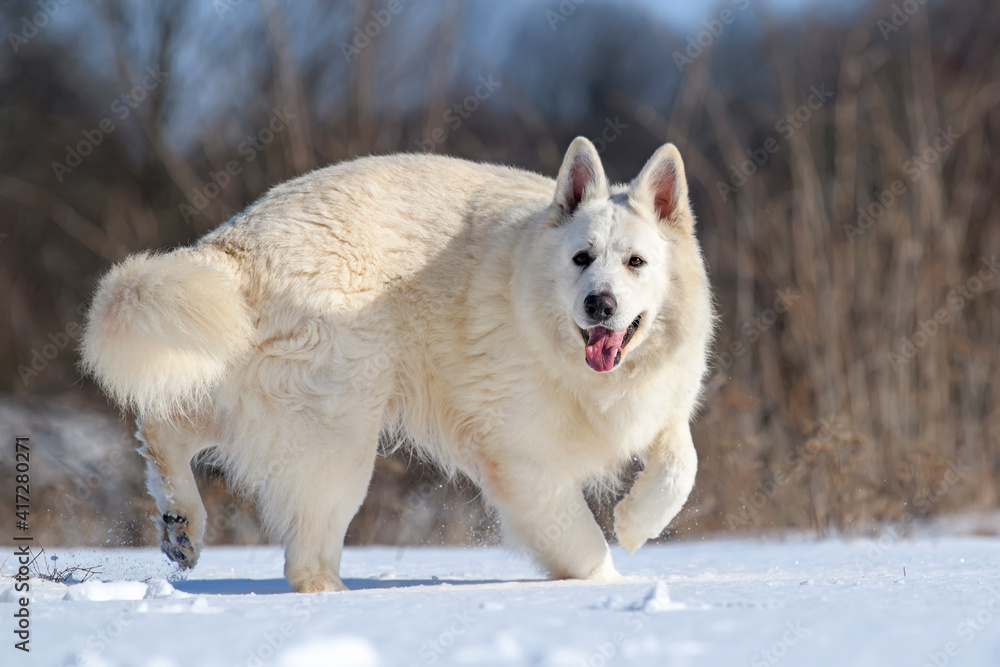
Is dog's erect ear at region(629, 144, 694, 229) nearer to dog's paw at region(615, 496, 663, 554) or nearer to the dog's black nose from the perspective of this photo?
the dog's black nose

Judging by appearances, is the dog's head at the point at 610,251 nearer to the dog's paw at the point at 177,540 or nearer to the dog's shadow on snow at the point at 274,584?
the dog's shadow on snow at the point at 274,584

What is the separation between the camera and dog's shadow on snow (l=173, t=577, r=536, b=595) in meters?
4.00

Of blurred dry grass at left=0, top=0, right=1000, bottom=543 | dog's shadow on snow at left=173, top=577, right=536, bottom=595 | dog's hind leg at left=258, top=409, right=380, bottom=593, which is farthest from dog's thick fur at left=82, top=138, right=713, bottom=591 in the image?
blurred dry grass at left=0, top=0, right=1000, bottom=543

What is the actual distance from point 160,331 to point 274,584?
1329mm

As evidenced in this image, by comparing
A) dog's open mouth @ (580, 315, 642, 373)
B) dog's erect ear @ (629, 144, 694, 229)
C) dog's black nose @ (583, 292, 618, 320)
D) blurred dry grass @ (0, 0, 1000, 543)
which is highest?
dog's erect ear @ (629, 144, 694, 229)

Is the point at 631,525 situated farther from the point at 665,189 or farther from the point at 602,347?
the point at 665,189

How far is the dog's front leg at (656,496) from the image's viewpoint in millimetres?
4102

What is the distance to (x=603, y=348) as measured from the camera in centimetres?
387

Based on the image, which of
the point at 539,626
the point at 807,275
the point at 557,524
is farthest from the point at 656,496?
the point at 807,275

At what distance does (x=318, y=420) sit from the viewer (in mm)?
3924

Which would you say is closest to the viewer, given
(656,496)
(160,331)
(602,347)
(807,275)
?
(160,331)

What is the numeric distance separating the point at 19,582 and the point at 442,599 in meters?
1.62

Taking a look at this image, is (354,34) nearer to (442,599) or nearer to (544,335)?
(544,335)

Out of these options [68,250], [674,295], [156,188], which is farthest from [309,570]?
[68,250]
